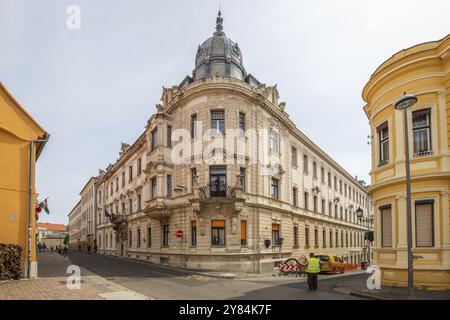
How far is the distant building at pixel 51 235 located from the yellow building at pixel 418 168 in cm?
10326

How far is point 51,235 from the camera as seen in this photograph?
136875mm

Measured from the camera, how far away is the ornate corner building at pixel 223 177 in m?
26.2

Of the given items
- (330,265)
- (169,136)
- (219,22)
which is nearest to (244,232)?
(330,265)

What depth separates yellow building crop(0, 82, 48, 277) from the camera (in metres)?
16.6

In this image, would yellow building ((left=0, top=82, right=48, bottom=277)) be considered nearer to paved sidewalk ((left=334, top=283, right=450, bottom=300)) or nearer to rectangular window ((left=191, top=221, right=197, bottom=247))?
rectangular window ((left=191, top=221, right=197, bottom=247))

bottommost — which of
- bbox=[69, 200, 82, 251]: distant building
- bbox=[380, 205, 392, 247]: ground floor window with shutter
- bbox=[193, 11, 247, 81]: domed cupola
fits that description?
bbox=[69, 200, 82, 251]: distant building

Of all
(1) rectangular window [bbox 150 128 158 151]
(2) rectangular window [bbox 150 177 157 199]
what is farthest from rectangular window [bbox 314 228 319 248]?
(1) rectangular window [bbox 150 128 158 151]

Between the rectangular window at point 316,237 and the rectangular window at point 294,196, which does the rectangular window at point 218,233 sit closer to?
the rectangular window at point 294,196

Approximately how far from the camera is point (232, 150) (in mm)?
26906

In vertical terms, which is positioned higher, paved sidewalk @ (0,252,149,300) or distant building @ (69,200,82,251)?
paved sidewalk @ (0,252,149,300)

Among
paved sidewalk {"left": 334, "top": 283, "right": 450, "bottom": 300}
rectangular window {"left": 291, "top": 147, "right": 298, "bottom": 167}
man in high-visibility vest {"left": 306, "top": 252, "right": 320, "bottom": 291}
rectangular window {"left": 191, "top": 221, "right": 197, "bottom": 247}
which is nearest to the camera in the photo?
paved sidewalk {"left": 334, "top": 283, "right": 450, "bottom": 300}

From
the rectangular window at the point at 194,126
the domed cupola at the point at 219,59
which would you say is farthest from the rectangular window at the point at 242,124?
the domed cupola at the point at 219,59

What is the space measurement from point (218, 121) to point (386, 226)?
14404 millimetres
